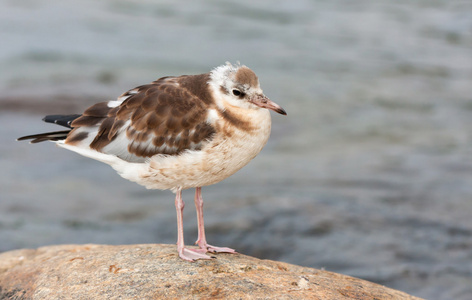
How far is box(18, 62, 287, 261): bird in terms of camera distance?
6195 mm

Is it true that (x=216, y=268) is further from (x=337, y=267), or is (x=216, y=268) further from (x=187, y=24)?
(x=187, y=24)

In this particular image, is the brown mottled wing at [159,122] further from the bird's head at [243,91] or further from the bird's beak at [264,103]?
the bird's beak at [264,103]

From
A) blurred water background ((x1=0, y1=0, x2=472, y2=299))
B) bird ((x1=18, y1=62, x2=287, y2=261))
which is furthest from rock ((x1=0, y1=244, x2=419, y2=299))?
blurred water background ((x1=0, y1=0, x2=472, y2=299))

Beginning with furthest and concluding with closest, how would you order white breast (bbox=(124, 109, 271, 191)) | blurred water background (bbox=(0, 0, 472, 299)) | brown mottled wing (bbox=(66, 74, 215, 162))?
blurred water background (bbox=(0, 0, 472, 299))
brown mottled wing (bbox=(66, 74, 215, 162))
white breast (bbox=(124, 109, 271, 191))

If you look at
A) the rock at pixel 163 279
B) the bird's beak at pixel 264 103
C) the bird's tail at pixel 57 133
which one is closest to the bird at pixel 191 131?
the bird's beak at pixel 264 103

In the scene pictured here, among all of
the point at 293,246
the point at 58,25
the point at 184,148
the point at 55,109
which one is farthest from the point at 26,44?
the point at 184,148

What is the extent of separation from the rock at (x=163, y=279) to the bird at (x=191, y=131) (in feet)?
1.18

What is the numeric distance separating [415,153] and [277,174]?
3.50 meters

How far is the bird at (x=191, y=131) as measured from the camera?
20.3 ft

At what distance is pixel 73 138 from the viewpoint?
7.08 meters

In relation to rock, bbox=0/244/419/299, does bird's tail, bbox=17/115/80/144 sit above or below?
above

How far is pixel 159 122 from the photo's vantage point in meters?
6.46

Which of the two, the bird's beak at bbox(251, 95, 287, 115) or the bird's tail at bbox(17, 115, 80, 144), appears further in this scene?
the bird's tail at bbox(17, 115, 80, 144)

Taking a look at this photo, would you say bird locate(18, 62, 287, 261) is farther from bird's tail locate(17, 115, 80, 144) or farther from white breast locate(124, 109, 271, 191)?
bird's tail locate(17, 115, 80, 144)
